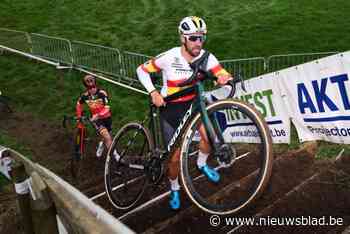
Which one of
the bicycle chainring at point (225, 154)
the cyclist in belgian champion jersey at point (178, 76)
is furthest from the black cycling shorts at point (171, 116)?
the bicycle chainring at point (225, 154)

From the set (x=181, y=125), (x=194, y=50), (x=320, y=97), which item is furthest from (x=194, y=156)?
(x=194, y=50)

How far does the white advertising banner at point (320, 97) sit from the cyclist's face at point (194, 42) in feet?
9.92

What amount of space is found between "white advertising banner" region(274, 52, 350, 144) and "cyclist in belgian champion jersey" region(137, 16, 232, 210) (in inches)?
103

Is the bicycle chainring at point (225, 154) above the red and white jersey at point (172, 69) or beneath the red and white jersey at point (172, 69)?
beneath

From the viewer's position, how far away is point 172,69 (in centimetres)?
573

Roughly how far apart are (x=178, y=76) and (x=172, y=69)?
0.14 meters

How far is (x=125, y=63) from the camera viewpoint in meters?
14.3

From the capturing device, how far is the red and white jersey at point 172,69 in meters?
5.60

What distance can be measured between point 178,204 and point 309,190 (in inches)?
78.0

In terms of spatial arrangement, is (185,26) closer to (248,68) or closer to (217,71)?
(217,71)

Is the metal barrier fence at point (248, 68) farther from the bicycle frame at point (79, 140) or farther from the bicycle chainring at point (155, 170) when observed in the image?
the bicycle chainring at point (155, 170)

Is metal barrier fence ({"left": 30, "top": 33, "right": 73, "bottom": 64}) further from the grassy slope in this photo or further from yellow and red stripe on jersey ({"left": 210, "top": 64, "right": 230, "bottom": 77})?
yellow and red stripe on jersey ({"left": 210, "top": 64, "right": 230, "bottom": 77})

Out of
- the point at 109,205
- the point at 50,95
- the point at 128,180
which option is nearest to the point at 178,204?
the point at 128,180

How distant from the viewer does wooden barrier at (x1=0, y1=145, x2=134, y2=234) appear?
2.68m
